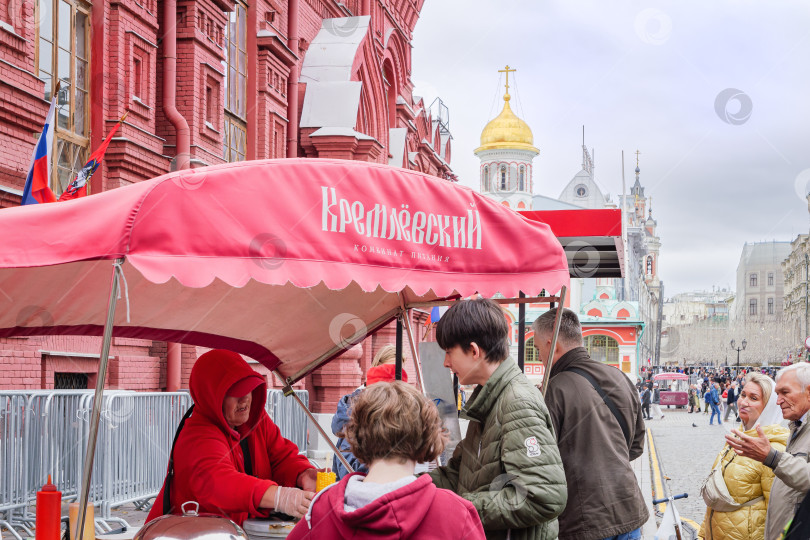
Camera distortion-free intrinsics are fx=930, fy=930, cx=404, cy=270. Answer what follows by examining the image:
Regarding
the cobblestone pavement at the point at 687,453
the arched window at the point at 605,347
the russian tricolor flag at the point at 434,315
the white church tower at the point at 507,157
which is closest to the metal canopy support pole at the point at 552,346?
the russian tricolor flag at the point at 434,315

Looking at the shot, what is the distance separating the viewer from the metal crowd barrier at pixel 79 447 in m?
8.90

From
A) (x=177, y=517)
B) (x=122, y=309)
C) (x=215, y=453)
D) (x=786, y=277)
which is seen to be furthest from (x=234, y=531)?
(x=786, y=277)

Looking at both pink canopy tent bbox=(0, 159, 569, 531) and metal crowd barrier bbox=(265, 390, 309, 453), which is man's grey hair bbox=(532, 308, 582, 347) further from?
metal crowd barrier bbox=(265, 390, 309, 453)

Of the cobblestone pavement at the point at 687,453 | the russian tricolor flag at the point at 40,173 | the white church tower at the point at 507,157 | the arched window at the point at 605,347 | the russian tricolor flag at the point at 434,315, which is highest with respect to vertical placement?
the white church tower at the point at 507,157

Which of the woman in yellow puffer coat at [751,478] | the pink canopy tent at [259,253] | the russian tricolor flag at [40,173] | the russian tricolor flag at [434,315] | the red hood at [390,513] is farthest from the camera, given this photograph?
the russian tricolor flag at [40,173]

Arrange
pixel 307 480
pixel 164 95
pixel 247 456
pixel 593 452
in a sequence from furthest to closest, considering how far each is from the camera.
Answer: pixel 164 95
pixel 593 452
pixel 307 480
pixel 247 456

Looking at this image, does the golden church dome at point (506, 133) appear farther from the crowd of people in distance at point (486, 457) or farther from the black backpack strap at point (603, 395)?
the black backpack strap at point (603, 395)

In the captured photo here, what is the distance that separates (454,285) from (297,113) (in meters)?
16.1

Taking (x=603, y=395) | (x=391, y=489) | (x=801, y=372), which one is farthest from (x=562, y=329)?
(x=391, y=489)

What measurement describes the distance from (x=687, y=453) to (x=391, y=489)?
2108 centimetres

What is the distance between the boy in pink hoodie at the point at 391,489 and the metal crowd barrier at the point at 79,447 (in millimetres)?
6909

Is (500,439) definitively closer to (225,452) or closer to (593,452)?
(225,452)

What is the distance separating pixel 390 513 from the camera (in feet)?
8.36

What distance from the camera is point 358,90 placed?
67.5 feet
